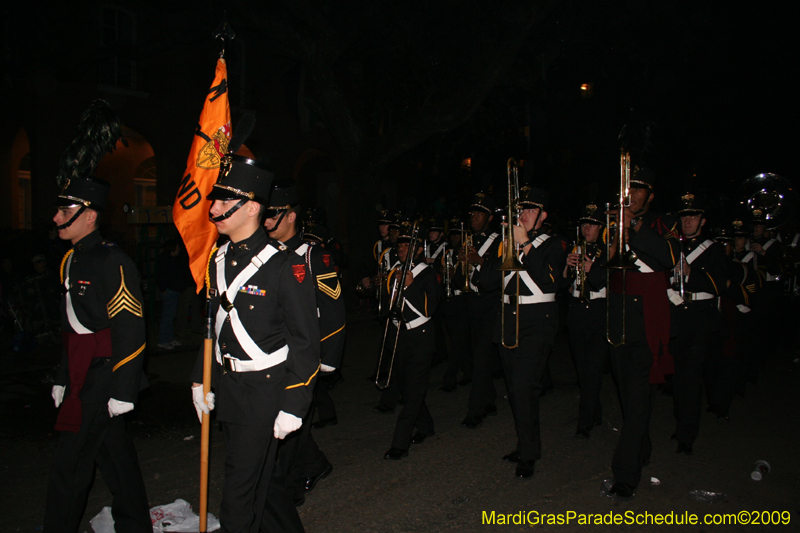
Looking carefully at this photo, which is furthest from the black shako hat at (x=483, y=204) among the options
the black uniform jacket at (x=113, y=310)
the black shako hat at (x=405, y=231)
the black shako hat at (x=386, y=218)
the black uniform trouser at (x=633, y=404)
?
the black uniform jacket at (x=113, y=310)

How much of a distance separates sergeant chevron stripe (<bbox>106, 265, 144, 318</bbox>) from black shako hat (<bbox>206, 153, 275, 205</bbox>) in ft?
3.28

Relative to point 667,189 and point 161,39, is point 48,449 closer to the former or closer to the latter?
point 161,39

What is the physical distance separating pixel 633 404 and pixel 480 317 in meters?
2.51

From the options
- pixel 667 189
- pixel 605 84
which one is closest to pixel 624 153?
pixel 605 84

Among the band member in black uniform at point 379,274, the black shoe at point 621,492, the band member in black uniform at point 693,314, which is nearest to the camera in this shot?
the black shoe at point 621,492

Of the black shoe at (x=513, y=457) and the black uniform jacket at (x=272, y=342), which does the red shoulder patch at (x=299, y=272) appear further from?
the black shoe at (x=513, y=457)

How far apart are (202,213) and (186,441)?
2.24 m

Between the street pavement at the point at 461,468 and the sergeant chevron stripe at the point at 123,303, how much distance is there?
148 centimetres

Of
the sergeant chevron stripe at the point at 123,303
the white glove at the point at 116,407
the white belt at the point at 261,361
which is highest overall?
the sergeant chevron stripe at the point at 123,303

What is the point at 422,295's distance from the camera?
566 cm

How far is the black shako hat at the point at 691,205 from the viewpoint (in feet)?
20.1

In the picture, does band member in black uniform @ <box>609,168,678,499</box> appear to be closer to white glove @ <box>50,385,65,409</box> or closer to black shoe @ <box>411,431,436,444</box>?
black shoe @ <box>411,431,436,444</box>

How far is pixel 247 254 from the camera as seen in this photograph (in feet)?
10.5

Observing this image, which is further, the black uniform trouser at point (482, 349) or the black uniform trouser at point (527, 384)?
the black uniform trouser at point (482, 349)
